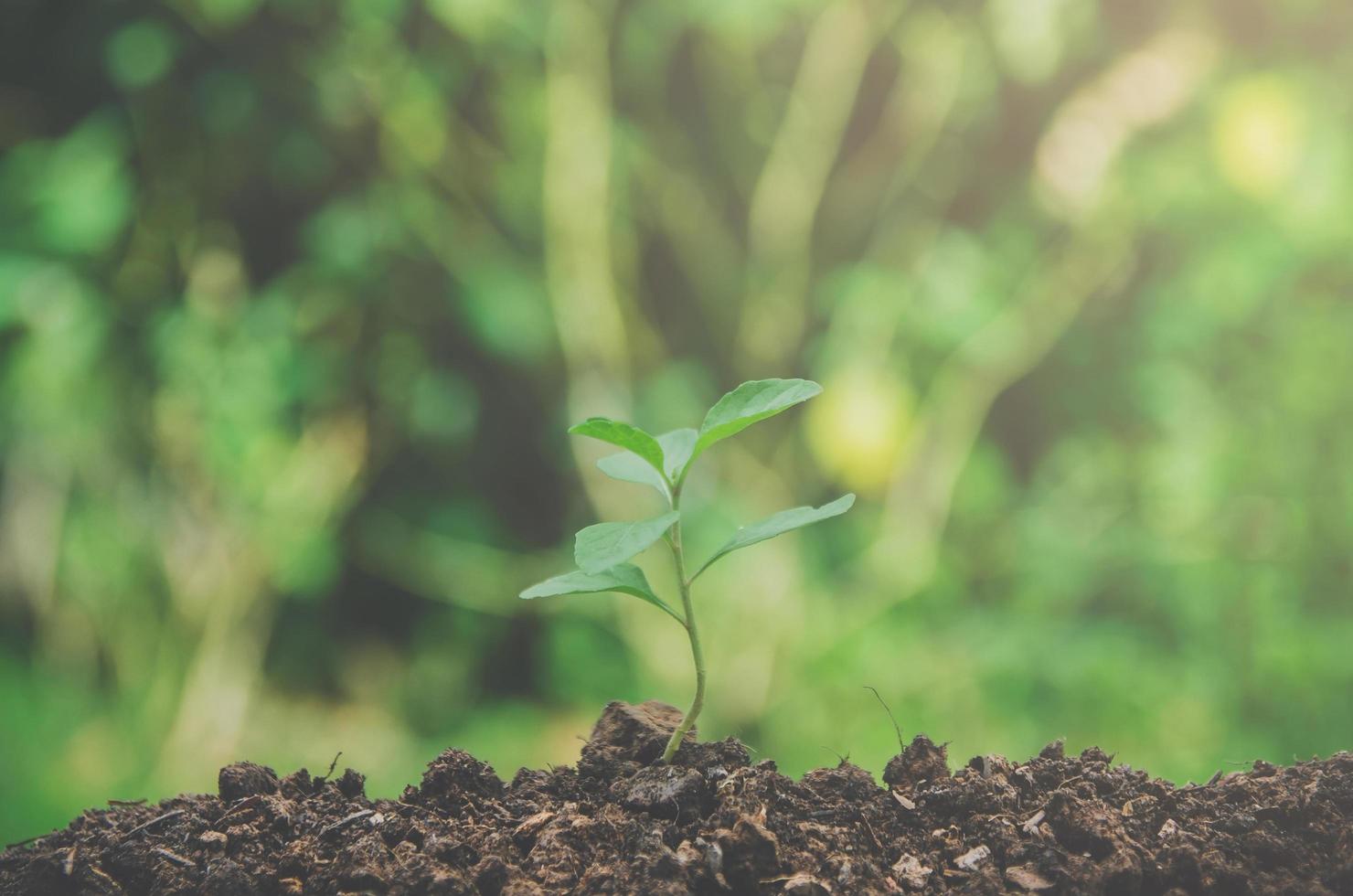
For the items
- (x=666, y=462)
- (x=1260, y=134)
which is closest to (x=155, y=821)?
(x=666, y=462)

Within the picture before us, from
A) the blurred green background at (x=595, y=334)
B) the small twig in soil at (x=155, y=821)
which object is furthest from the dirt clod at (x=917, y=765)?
the blurred green background at (x=595, y=334)

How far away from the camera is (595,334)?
1945 millimetres

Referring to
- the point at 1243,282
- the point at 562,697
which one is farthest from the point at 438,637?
the point at 1243,282

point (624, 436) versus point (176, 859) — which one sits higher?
point (624, 436)

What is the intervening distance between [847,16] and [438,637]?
1277 mm

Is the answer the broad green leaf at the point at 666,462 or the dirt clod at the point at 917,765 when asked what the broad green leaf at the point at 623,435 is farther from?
the dirt clod at the point at 917,765

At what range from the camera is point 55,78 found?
76.7 inches

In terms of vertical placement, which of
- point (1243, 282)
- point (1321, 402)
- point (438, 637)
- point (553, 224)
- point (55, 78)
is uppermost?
point (55, 78)

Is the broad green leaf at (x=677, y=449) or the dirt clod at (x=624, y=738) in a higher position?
the broad green leaf at (x=677, y=449)

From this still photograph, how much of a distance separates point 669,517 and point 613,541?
34 mm

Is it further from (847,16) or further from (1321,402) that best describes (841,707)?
(847,16)

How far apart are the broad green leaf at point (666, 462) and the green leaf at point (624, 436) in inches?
0.7

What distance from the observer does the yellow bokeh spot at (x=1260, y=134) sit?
6.20 ft

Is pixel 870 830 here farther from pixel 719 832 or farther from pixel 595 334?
pixel 595 334
